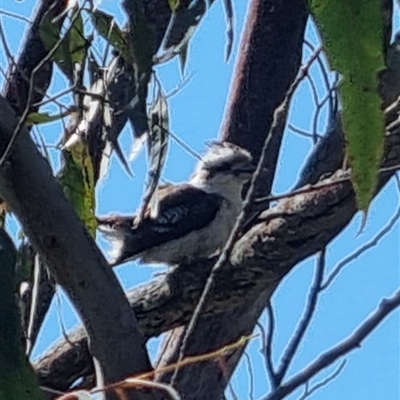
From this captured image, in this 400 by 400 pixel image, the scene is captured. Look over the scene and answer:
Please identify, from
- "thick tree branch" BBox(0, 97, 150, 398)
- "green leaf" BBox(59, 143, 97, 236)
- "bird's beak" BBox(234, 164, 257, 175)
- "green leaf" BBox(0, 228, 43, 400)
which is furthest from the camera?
"bird's beak" BBox(234, 164, 257, 175)

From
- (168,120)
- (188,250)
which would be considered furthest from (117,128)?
(188,250)

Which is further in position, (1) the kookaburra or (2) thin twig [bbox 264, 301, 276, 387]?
(1) the kookaburra

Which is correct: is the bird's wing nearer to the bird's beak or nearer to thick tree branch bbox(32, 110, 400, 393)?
the bird's beak

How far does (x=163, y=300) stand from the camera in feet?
6.63

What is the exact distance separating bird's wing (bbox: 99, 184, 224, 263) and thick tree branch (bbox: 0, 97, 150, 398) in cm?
241

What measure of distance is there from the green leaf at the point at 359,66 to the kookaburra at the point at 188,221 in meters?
2.91

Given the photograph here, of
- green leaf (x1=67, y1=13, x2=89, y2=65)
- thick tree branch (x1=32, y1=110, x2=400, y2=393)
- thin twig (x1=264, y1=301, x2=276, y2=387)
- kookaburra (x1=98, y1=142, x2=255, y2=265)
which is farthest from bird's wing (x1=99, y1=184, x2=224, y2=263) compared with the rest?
thin twig (x1=264, y1=301, x2=276, y2=387)

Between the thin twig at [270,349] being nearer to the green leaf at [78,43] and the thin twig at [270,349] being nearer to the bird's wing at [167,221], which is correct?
the green leaf at [78,43]

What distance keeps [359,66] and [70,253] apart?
699mm

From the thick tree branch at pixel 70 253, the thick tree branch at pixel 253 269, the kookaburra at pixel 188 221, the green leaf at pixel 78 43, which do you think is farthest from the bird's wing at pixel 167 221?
the thick tree branch at pixel 70 253

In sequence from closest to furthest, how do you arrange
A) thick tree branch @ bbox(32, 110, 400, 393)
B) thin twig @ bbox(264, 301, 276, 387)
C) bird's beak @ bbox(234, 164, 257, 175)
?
1. thin twig @ bbox(264, 301, 276, 387)
2. thick tree branch @ bbox(32, 110, 400, 393)
3. bird's beak @ bbox(234, 164, 257, 175)

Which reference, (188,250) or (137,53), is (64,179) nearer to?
(137,53)

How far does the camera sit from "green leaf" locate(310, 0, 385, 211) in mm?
630

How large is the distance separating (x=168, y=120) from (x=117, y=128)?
0.13 metres
